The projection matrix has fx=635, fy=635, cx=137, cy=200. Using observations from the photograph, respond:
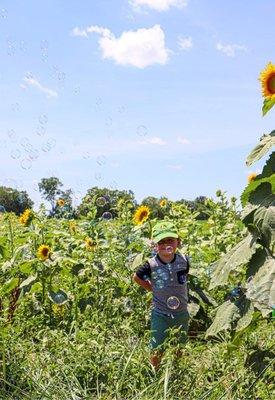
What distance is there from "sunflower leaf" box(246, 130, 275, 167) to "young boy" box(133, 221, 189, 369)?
68.8 inches

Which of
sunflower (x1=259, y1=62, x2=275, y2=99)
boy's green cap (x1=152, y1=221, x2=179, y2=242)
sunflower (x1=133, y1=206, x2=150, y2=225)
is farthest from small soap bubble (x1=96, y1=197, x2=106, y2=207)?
sunflower (x1=259, y1=62, x2=275, y2=99)

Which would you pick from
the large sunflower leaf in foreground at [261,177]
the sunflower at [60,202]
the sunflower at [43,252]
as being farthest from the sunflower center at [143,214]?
the large sunflower leaf in foreground at [261,177]

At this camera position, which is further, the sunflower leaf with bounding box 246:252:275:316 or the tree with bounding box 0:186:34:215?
the tree with bounding box 0:186:34:215

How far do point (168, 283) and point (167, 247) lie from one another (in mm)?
266

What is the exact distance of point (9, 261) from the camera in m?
5.91

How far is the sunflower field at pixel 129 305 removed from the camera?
123 inches

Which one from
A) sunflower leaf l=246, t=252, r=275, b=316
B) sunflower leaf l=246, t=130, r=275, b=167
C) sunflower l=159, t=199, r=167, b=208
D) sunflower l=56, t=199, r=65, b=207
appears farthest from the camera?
sunflower l=56, t=199, r=65, b=207

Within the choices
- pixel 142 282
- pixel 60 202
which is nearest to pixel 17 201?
pixel 60 202

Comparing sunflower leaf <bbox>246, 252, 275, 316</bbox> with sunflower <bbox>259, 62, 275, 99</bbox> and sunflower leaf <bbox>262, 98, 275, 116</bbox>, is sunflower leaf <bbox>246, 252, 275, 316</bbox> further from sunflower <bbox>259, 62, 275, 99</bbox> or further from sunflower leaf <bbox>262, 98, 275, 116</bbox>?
sunflower <bbox>259, 62, 275, 99</bbox>

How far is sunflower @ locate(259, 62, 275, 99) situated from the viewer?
127 inches

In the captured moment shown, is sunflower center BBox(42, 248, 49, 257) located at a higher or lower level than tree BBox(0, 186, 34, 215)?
lower

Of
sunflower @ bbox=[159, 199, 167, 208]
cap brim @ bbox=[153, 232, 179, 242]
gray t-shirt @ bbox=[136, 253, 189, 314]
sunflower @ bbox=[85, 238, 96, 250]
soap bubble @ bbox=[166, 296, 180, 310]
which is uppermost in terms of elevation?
sunflower @ bbox=[159, 199, 167, 208]

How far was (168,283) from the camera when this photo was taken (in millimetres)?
4672

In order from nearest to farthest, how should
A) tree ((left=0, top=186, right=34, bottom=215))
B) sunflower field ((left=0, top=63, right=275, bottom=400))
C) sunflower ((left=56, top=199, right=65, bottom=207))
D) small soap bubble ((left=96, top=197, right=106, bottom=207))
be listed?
sunflower field ((left=0, top=63, right=275, bottom=400)) → small soap bubble ((left=96, top=197, right=106, bottom=207)) → sunflower ((left=56, top=199, right=65, bottom=207)) → tree ((left=0, top=186, right=34, bottom=215))
